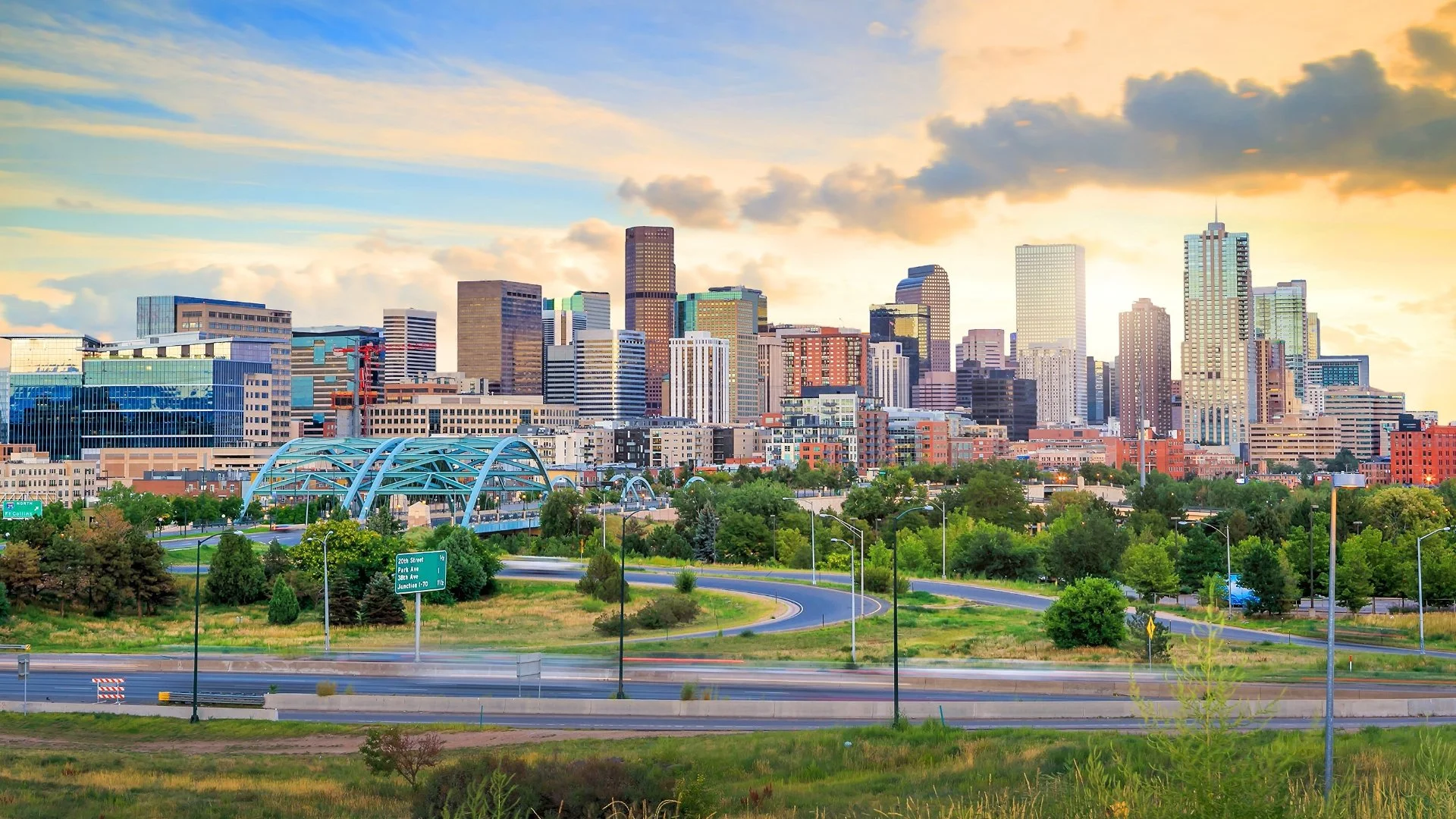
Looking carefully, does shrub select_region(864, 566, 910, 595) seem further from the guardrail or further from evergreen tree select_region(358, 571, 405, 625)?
the guardrail

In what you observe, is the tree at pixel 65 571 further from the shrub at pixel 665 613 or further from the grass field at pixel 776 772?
the grass field at pixel 776 772

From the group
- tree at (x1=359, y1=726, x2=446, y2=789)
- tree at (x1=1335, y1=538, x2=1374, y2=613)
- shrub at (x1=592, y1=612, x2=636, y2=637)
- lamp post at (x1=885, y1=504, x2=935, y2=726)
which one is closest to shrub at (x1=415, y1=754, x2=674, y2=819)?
tree at (x1=359, y1=726, x2=446, y2=789)

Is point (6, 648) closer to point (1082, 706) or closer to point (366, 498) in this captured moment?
point (1082, 706)

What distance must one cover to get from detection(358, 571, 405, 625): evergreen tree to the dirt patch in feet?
89.6

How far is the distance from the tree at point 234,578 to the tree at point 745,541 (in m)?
37.9

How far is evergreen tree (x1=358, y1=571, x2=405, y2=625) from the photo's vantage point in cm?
6475

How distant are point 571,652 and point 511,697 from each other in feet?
41.5

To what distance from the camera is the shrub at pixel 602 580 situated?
240ft

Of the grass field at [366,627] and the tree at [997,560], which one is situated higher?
the tree at [997,560]

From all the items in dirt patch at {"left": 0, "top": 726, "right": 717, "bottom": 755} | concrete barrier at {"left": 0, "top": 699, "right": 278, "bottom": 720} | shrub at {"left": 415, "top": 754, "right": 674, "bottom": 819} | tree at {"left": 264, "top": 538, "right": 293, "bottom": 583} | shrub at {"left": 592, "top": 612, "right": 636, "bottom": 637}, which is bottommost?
shrub at {"left": 592, "top": 612, "right": 636, "bottom": 637}

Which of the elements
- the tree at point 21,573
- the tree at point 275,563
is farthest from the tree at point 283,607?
the tree at point 21,573

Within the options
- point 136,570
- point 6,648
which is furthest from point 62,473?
point 6,648

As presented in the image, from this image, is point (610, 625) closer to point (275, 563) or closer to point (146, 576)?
point (275, 563)

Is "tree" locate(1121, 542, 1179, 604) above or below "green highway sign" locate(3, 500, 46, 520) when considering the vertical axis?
below
